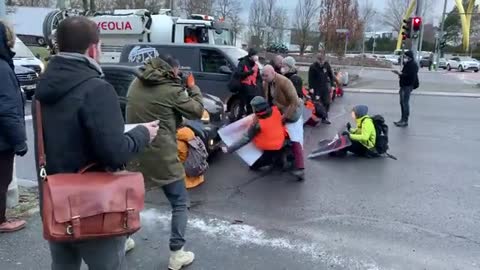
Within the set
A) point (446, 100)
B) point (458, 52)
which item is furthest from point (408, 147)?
point (458, 52)

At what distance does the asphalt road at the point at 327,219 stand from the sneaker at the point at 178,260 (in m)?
0.07

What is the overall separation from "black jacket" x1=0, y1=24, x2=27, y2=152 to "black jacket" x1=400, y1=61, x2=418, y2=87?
9.40 meters

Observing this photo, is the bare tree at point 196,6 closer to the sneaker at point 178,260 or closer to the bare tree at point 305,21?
the bare tree at point 305,21

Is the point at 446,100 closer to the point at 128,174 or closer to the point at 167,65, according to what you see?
the point at 167,65

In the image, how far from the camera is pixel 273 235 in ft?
15.0

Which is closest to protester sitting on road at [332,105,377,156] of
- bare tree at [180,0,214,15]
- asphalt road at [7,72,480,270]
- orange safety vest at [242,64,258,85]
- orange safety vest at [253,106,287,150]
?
asphalt road at [7,72,480,270]

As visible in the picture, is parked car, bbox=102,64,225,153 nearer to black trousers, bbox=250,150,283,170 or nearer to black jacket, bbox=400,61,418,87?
black trousers, bbox=250,150,283,170

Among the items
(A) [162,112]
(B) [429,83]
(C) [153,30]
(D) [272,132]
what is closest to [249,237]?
(A) [162,112]

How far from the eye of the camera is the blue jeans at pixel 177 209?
366 centimetres

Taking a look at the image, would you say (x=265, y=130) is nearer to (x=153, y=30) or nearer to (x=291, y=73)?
(x=291, y=73)

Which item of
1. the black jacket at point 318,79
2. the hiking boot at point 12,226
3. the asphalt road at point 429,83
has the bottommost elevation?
the asphalt road at point 429,83

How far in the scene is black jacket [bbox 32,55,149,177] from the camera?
2135mm

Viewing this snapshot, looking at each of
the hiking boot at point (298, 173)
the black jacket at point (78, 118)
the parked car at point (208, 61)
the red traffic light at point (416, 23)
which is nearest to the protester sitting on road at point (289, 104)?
the hiking boot at point (298, 173)

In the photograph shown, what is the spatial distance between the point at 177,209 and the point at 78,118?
1.71 metres
